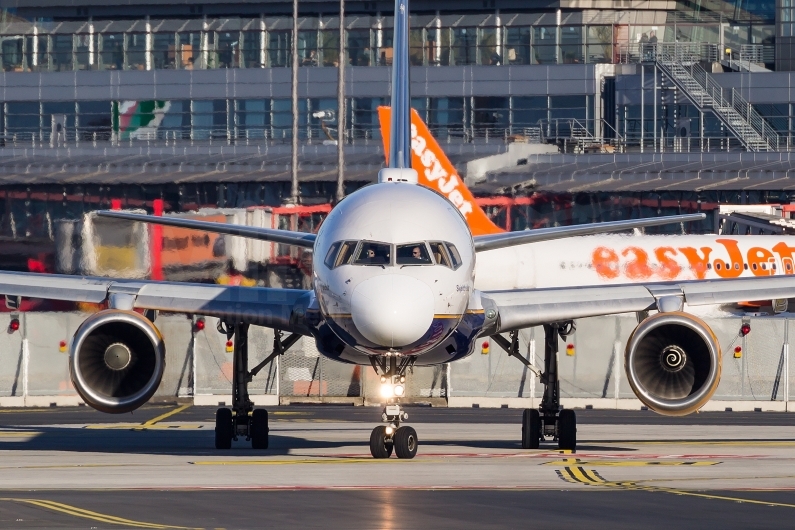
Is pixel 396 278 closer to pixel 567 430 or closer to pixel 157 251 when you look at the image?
pixel 567 430

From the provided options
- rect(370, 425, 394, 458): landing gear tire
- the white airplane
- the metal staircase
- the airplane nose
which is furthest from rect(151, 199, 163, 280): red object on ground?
the metal staircase

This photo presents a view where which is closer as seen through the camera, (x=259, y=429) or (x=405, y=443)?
(x=405, y=443)

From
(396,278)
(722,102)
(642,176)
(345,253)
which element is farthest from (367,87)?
(396,278)

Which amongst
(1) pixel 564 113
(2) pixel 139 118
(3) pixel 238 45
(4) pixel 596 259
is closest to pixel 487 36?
(1) pixel 564 113

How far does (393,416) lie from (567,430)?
16.3 feet

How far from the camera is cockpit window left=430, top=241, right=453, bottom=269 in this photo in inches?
931

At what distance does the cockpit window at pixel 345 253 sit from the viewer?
23453 millimetres

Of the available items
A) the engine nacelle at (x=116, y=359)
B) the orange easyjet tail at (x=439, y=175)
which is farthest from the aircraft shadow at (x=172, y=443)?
the orange easyjet tail at (x=439, y=175)

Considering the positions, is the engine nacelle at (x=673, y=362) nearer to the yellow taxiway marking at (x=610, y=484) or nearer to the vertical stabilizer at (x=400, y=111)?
the yellow taxiway marking at (x=610, y=484)

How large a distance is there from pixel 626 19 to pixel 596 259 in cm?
4468

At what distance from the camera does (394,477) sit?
22.2m

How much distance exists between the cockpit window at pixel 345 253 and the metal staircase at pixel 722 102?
6400cm

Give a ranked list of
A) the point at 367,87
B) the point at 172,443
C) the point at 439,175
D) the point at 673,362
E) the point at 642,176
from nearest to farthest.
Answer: the point at 673,362 < the point at 172,443 < the point at 439,175 < the point at 642,176 < the point at 367,87

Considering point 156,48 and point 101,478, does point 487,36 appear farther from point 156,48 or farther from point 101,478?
point 101,478
